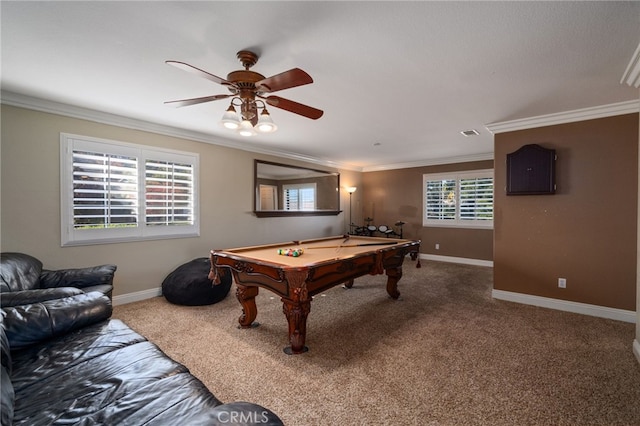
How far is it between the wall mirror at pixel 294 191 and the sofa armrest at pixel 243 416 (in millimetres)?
4408

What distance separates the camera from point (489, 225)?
5.98m

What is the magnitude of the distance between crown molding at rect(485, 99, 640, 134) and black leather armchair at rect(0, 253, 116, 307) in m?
4.93

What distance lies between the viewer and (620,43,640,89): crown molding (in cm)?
214

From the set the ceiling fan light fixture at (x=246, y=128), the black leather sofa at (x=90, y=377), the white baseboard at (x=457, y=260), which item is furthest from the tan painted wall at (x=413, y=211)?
the black leather sofa at (x=90, y=377)

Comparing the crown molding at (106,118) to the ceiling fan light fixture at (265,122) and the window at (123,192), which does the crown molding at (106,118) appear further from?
the ceiling fan light fixture at (265,122)

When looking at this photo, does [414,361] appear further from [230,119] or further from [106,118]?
[106,118]

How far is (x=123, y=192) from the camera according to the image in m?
3.62

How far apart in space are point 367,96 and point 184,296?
3224 mm

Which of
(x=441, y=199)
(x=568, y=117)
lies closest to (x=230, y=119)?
(x=568, y=117)

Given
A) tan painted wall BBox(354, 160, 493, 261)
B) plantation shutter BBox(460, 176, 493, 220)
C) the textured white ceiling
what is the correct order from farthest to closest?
tan painted wall BBox(354, 160, 493, 261)
plantation shutter BBox(460, 176, 493, 220)
the textured white ceiling

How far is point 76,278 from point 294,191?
387 centimetres

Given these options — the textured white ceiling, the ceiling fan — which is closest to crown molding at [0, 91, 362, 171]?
the textured white ceiling

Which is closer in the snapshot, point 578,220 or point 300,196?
point 578,220

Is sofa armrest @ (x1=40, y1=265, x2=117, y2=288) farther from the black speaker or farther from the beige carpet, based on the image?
the black speaker
